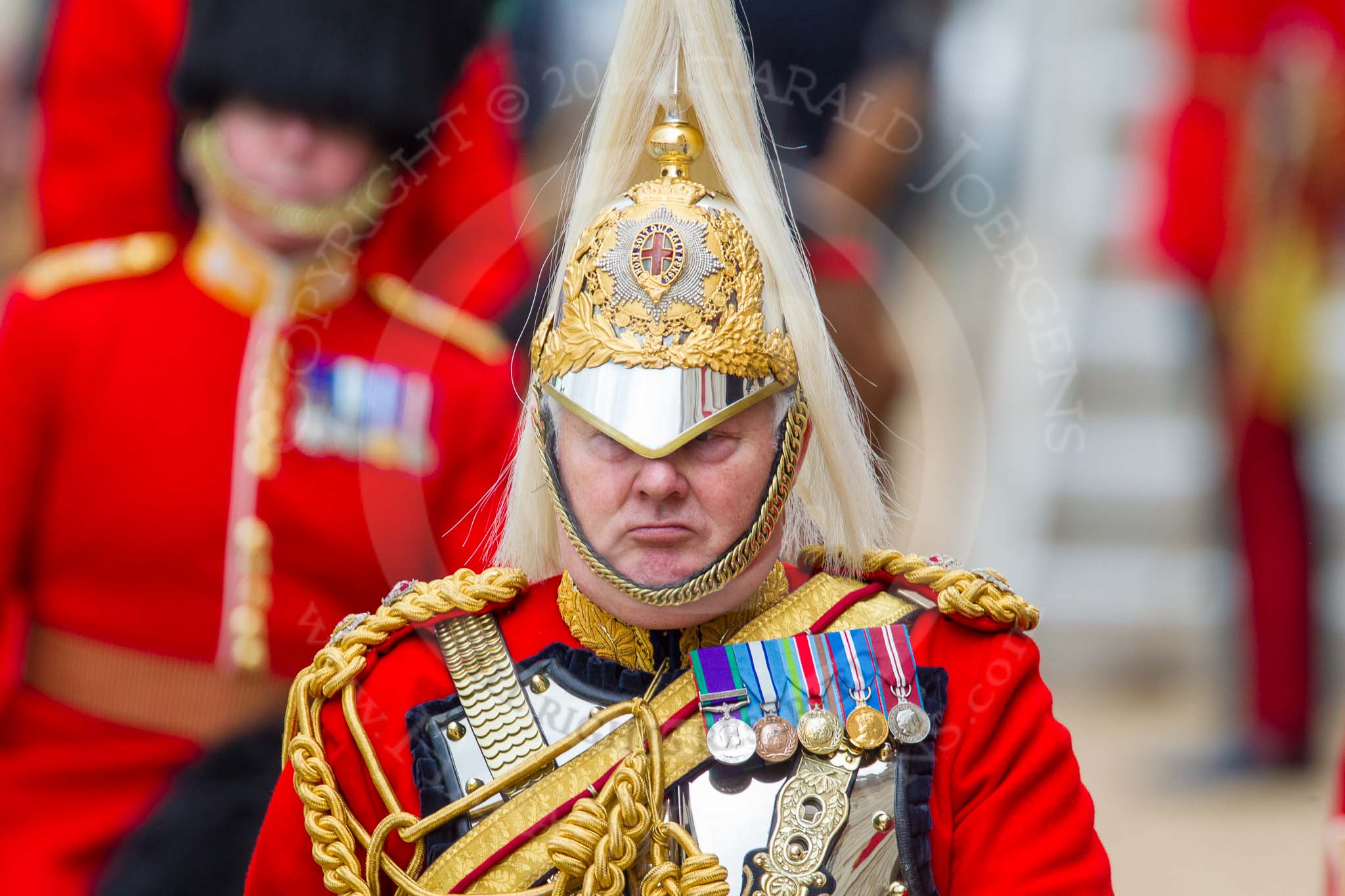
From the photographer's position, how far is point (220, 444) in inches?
150

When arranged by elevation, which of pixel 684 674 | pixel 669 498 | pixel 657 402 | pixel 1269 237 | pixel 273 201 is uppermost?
pixel 1269 237

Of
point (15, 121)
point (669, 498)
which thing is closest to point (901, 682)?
point (669, 498)

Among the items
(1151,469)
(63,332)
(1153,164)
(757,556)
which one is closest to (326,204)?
(63,332)

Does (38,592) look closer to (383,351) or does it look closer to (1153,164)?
(383,351)

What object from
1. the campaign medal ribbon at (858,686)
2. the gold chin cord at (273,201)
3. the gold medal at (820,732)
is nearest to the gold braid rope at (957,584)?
the campaign medal ribbon at (858,686)

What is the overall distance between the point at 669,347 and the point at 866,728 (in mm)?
516

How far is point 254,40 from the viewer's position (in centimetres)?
399

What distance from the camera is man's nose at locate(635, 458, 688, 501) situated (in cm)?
230

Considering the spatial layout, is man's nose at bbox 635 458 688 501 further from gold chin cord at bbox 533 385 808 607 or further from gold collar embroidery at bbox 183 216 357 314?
gold collar embroidery at bbox 183 216 357 314

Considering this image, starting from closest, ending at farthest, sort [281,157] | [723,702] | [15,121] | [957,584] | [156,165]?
[723,702] < [957,584] < [281,157] < [156,165] < [15,121]

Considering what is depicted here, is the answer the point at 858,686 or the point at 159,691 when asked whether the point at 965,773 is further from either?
the point at 159,691

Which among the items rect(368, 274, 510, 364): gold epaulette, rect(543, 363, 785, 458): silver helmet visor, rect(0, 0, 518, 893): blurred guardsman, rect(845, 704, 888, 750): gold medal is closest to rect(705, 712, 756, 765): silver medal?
rect(845, 704, 888, 750): gold medal

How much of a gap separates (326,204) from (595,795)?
1.90 m

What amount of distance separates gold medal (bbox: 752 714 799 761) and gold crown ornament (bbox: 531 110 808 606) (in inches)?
7.0
